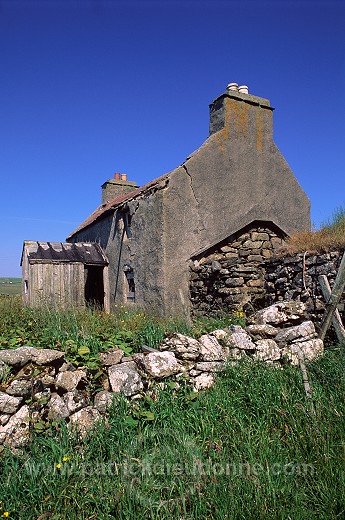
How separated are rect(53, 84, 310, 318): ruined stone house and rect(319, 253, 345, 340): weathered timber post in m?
3.02

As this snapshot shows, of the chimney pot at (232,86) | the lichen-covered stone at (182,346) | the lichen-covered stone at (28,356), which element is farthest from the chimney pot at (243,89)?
the lichen-covered stone at (28,356)

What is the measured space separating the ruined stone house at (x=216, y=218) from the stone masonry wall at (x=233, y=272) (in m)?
0.02

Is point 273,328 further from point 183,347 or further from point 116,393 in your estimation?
point 116,393

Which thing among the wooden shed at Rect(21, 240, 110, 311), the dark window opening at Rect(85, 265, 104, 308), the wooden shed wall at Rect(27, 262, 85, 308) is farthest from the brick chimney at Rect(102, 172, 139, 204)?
the wooden shed wall at Rect(27, 262, 85, 308)

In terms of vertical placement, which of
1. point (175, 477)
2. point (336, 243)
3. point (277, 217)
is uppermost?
point (277, 217)

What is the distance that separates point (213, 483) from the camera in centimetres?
333

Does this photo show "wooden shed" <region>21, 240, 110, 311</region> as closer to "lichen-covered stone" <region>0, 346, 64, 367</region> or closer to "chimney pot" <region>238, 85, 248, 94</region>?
"lichen-covered stone" <region>0, 346, 64, 367</region>

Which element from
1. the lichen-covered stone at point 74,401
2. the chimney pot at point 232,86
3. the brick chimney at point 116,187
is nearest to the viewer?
the lichen-covered stone at point 74,401

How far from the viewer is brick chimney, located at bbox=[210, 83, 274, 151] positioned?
1085cm

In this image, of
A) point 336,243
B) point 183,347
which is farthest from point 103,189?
point 183,347

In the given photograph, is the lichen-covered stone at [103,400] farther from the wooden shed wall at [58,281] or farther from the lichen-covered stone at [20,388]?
the wooden shed wall at [58,281]

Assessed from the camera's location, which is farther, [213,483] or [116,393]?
[116,393]

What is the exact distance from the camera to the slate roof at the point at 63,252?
11.8m

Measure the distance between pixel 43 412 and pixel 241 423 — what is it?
81.6 inches
